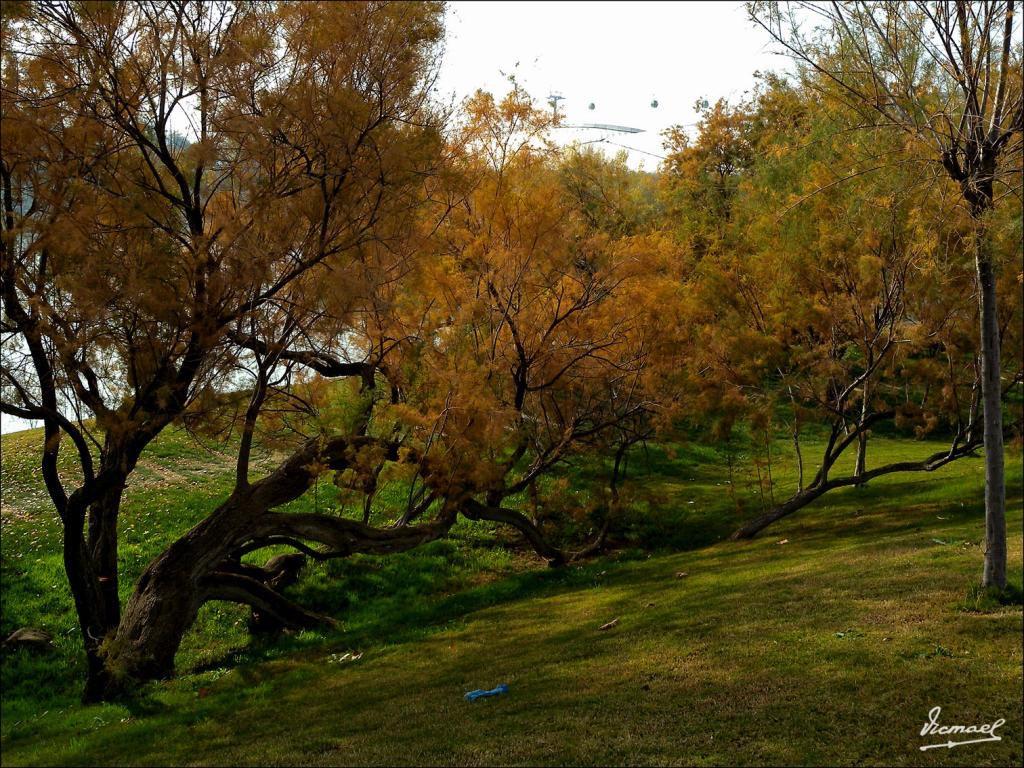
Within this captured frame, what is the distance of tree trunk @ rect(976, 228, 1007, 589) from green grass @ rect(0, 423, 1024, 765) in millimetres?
456

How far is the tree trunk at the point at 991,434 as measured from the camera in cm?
848

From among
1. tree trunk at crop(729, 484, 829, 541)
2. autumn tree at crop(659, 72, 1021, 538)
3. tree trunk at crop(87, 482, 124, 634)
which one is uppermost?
autumn tree at crop(659, 72, 1021, 538)

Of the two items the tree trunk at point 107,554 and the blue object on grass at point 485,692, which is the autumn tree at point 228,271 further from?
the blue object on grass at point 485,692

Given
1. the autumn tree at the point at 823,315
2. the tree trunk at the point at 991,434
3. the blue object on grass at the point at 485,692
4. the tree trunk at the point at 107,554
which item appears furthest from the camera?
the autumn tree at the point at 823,315

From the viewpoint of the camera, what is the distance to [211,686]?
991 centimetres

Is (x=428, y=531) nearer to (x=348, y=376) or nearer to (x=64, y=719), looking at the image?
(x=348, y=376)

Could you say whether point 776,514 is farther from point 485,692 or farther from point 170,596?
point 170,596

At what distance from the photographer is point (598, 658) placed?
27.4 ft

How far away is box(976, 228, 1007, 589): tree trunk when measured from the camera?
8484mm

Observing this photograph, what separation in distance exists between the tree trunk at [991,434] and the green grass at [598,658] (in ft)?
1.49

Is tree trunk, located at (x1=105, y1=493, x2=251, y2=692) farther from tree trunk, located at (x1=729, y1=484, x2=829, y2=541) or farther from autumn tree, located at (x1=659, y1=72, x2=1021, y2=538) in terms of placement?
tree trunk, located at (x1=729, y1=484, x2=829, y2=541)

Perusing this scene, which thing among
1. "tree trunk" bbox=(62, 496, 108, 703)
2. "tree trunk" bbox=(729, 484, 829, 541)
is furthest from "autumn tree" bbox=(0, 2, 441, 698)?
"tree trunk" bbox=(729, 484, 829, 541)

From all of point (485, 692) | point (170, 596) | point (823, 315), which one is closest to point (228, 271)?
point (170, 596)

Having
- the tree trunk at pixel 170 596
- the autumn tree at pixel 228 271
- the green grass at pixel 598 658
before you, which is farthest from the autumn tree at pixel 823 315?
the tree trunk at pixel 170 596
